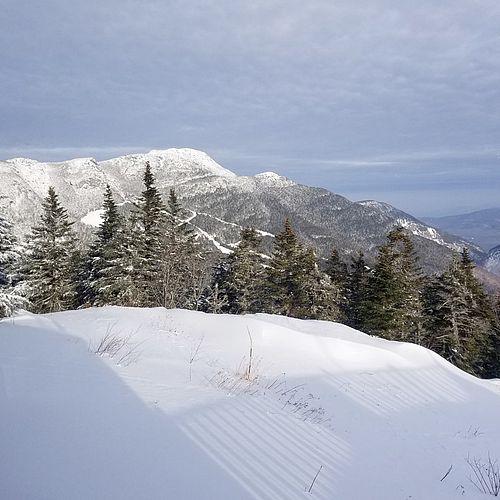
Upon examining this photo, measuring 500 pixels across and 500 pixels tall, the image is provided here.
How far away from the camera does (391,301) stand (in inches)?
972

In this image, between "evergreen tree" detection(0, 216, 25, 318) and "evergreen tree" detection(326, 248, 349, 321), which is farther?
"evergreen tree" detection(326, 248, 349, 321)

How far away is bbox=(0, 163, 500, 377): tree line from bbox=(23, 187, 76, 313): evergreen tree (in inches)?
2.4

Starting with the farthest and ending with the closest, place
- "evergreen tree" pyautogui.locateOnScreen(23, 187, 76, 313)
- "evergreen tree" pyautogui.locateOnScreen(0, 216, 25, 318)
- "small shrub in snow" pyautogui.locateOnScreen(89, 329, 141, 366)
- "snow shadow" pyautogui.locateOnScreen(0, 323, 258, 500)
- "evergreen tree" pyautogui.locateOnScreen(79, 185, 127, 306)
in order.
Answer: "evergreen tree" pyautogui.locateOnScreen(23, 187, 76, 313) → "evergreen tree" pyautogui.locateOnScreen(79, 185, 127, 306) → "evergreen tree" pyautogui.locateOnScreen(0, 216, 25, 318) → "small shrub in snow" pyautogui.locateOnScreen(89, 329, 141, 366) → "snow shadow" pyautogui.locateOnScreen(0, 323, 258, 500)

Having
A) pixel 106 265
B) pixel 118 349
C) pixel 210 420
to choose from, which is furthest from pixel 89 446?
pixel 106 265

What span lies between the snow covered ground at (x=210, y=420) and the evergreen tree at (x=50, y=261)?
16.5 meters

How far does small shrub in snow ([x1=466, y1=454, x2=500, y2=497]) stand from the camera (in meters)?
4.68

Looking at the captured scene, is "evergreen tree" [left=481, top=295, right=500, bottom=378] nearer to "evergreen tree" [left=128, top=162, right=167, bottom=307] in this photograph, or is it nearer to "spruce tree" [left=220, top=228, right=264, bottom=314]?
"spruce tree" [left=220, top=228, right=264, bottom=314]

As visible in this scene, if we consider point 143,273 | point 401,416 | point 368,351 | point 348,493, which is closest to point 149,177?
point 143,273

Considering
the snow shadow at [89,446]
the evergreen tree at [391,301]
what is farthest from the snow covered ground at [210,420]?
Result: the evergreen tree at [391,301]

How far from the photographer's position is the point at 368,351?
477 inches

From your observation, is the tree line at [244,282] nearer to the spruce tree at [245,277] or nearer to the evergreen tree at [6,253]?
the spruce tree at [245,277]

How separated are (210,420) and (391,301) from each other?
2190 centimetres

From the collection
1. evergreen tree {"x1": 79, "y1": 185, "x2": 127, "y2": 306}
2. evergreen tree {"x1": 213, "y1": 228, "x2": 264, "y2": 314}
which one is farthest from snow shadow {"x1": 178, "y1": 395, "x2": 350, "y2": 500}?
evergreen tree {"x1": 213, "y1": 228, "x2": 264, "y2": 314}

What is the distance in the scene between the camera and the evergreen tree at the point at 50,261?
25.1m
